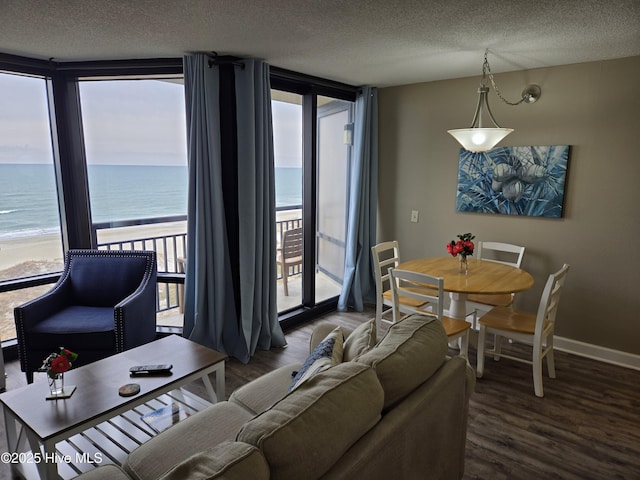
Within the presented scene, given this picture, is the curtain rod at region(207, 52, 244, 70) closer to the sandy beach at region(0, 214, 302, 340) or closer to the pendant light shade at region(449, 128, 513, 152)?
the sandy beach at region(0, 214, 302, 340)

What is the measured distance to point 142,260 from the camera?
3363 millimetres

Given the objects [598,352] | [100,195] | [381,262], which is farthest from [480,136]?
[100,195]

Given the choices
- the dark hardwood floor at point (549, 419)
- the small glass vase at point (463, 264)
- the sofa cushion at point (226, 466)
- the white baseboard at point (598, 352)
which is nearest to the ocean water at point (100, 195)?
the dark hardwood floor at point (549, 419)

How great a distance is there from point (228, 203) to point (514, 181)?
2529 millimetres

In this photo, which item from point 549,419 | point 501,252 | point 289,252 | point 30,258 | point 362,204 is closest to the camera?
point 549,419

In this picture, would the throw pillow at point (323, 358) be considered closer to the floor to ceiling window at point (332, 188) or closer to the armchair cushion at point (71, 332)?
the armchair cushion at point (71, 332)

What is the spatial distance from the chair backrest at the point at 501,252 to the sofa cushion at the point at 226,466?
3.22 meters

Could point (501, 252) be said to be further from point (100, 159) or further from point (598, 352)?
point (100, 159)

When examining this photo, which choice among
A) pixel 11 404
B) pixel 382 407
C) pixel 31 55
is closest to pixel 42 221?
pixel 31 55

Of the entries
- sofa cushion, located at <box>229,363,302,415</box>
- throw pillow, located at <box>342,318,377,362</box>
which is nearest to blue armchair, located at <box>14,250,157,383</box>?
sofa cushion, located at <box>229,363,302,415</box>

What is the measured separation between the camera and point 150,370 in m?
2.22

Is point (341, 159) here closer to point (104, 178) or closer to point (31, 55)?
point (104, 178)

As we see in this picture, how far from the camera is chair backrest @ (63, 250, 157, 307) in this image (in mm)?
3293

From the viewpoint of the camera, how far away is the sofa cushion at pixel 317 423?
107 centimetres
